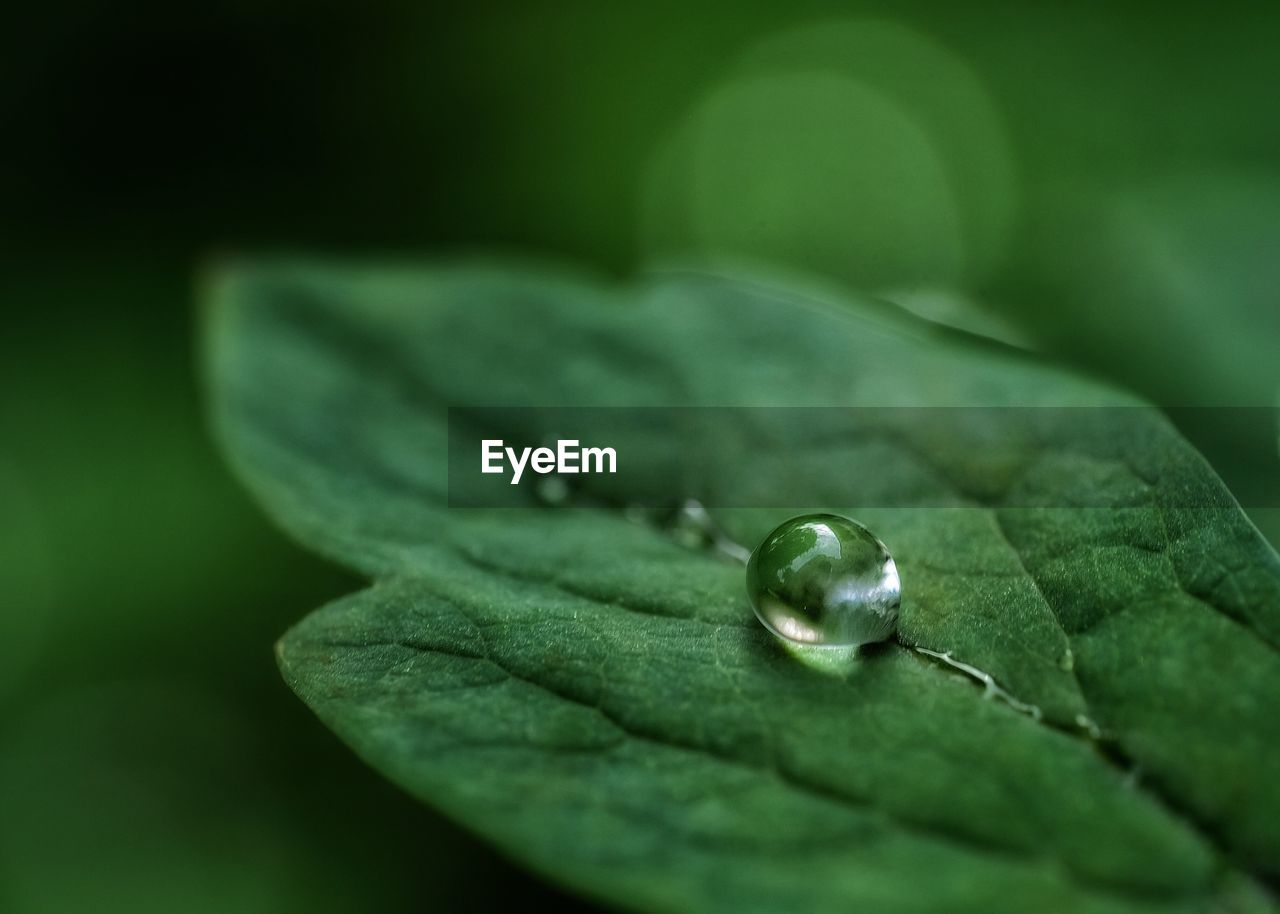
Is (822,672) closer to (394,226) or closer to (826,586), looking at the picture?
(826,586)

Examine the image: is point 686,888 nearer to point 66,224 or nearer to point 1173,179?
point 1173,179

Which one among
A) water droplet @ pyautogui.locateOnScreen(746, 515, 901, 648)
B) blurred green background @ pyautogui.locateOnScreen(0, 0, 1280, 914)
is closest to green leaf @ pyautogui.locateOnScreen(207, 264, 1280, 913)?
water droplet @ pyautogui.locateOnScreen(746, 515, 901, 648)

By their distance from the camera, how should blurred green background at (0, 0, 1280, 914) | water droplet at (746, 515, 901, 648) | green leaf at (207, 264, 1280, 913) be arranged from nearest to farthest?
green leaf at (207, 264, 1280, 913)
water droplet at (746, 515, 901, 648)
blurred green background at (0, 0, 1280, 914)

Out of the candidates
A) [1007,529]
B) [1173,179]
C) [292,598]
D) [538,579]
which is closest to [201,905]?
[292,598]

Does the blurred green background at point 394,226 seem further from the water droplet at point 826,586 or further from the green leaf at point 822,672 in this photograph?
the water droplet at point 826,586

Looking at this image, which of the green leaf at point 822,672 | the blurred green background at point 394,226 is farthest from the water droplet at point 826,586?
the blurred green background at point 394,226

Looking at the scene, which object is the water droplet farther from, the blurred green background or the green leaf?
the blurred green background
